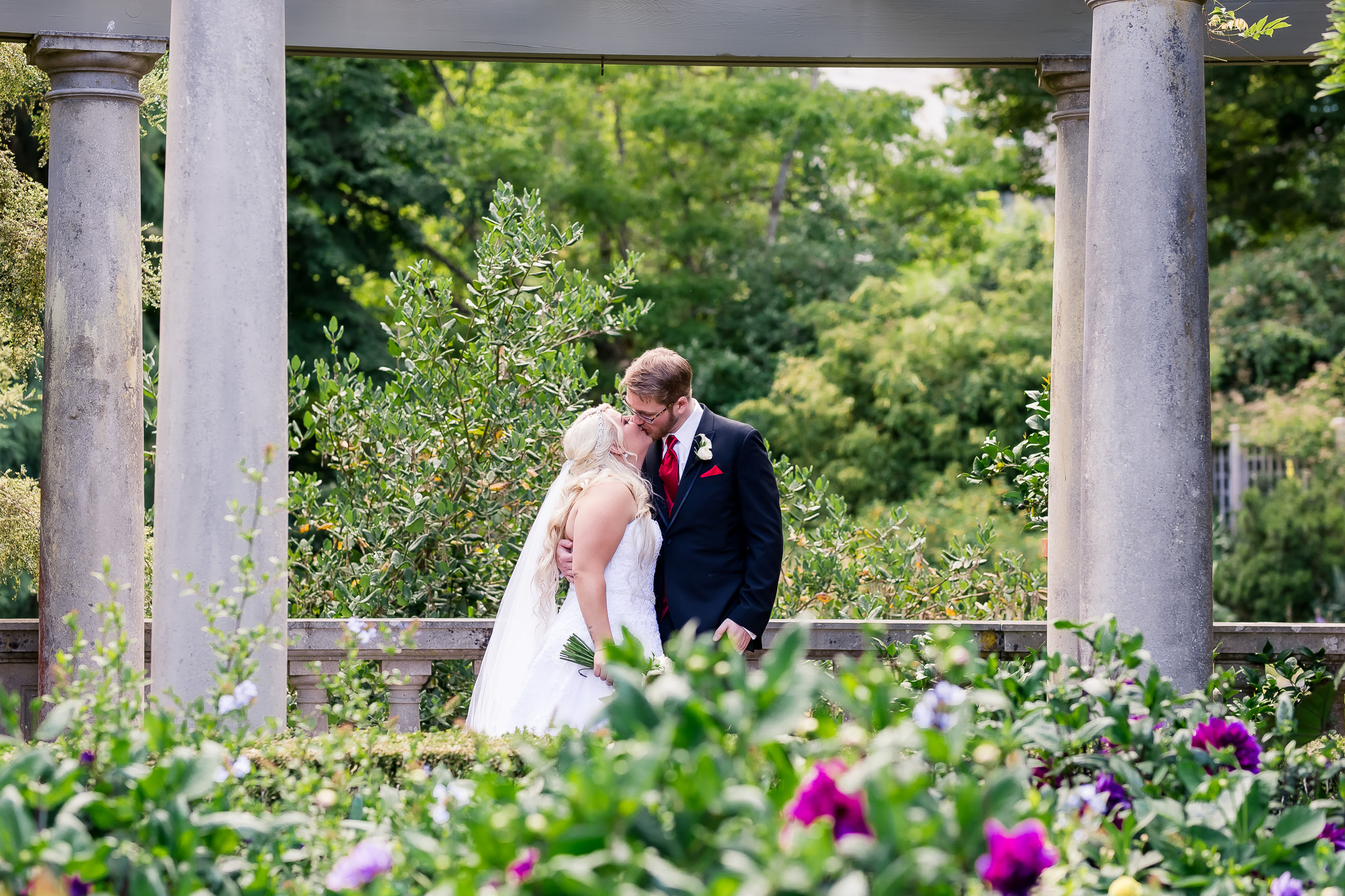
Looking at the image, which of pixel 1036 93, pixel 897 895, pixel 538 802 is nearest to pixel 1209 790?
pixel 897 895

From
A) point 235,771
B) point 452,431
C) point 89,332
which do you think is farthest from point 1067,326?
point 89,332

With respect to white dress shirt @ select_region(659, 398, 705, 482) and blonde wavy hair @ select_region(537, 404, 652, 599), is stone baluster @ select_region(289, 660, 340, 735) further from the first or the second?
white dress shirt @ select_region(659, 398, 705, 482)

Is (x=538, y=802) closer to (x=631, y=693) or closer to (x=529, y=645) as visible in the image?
(x=631, y=693)

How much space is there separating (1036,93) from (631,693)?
20388 millimetres

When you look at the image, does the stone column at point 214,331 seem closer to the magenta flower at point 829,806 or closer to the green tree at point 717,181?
the magenta flower at point 829,806

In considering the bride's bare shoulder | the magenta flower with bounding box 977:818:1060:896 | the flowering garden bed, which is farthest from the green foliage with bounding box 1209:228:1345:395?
the magenta flower with bounding box 977:818:1060:896

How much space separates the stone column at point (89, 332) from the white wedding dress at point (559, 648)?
213 centimetres

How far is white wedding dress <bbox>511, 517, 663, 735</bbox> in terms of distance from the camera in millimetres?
4930

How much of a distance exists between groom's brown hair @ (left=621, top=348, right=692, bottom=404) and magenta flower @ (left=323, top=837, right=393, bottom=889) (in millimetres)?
2891

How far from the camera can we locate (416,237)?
71.5 ft

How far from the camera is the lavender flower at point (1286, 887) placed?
2.50 meters

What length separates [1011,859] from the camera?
6.56ft

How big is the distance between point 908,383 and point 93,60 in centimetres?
1539

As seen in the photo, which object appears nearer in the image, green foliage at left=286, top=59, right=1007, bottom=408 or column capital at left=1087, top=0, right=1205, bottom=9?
column capital at left=1087, top=0, right=1205, bottom=9
